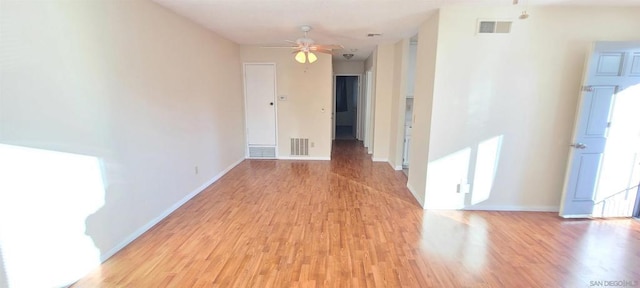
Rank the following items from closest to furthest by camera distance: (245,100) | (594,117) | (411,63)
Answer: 1. (594,117)
2. (411,63)
3. (245,100)

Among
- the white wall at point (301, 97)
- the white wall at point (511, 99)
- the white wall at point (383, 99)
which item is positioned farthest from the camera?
the white wall at point (301, 97)

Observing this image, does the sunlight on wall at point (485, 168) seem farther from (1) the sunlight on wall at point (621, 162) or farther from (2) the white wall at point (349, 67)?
(2) the white wall at point (349, 67)

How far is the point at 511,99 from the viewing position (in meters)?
3.26

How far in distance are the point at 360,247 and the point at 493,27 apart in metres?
2.83

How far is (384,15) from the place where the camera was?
11.2ft

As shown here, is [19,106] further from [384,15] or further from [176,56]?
[384,15]

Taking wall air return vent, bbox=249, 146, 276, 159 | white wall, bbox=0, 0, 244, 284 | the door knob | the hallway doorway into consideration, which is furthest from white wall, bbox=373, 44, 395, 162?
the hallway doorway

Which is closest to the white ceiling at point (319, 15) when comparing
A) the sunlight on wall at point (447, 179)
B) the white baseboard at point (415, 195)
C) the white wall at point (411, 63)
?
the white wall at point (411, 63)

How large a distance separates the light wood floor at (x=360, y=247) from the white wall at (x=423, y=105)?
34 cm

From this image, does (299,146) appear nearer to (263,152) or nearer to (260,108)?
(263,152)

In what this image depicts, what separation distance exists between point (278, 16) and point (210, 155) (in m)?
2.40

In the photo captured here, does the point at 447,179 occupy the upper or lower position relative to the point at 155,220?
upper

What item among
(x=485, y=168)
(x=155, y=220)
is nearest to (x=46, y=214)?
(x=155, y=220)

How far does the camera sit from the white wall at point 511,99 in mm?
3092
